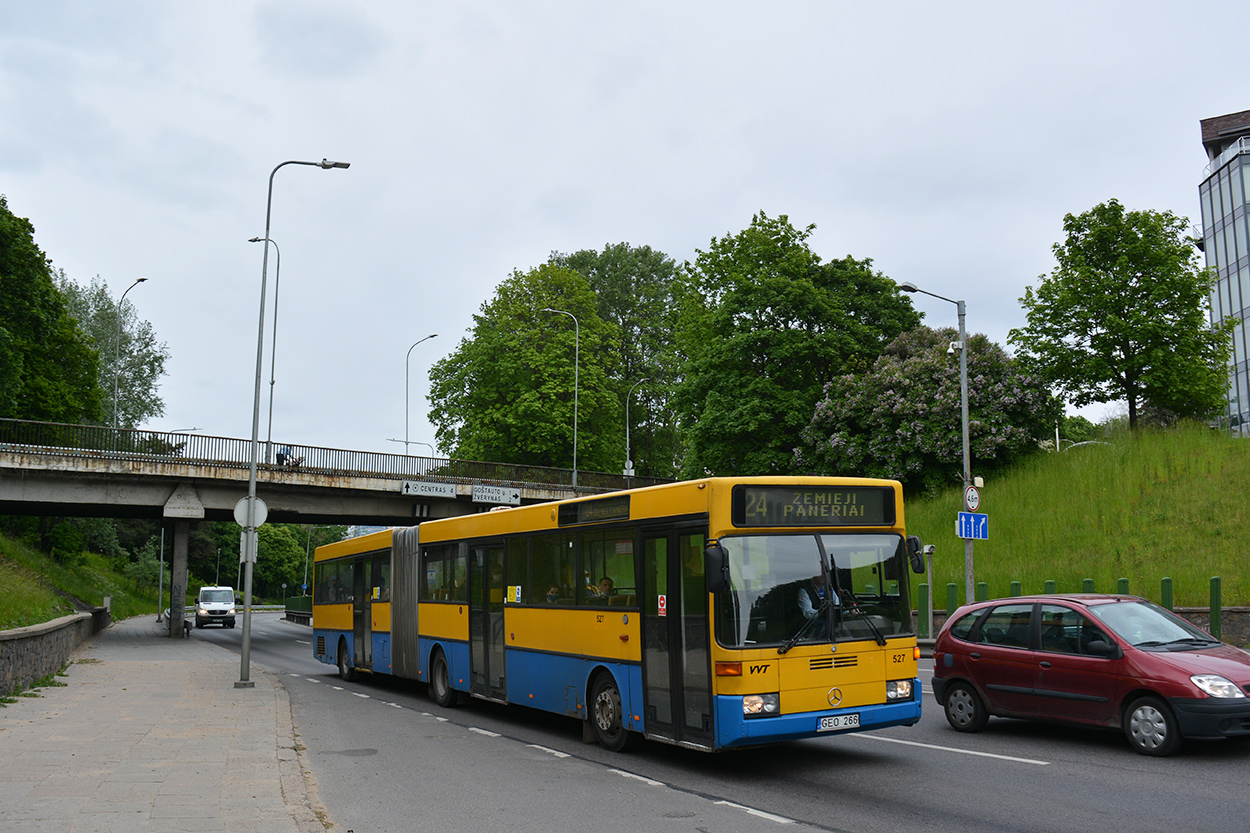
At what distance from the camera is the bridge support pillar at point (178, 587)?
40.3 meters

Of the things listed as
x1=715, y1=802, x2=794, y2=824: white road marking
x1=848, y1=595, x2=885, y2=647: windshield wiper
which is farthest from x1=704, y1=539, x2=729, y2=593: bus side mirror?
x1=715, y1=802, x2=794, y2=824: white road marking

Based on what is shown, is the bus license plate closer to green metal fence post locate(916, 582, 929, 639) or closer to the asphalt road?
the asphalt road

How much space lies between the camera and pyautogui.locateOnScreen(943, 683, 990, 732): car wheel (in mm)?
11469

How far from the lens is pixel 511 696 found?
44.6 ft

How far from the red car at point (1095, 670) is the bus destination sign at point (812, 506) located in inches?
88.4

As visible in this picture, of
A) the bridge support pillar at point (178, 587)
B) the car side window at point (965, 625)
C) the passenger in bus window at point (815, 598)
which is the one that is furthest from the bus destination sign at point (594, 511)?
the bridge support pillar at point (178, 587)

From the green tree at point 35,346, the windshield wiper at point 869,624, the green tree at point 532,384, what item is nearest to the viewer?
the windshield wiper at point 869,624

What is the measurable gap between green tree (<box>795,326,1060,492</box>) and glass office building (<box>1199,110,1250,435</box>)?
51.4 ft

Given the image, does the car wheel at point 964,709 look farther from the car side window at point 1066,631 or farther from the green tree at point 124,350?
the green tree at point 124,350

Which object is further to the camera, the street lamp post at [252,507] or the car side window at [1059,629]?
the street lamp post at [252,507]

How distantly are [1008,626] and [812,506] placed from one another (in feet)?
10.4

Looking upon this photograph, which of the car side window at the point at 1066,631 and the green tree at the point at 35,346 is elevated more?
the green tree at the point at 35,346

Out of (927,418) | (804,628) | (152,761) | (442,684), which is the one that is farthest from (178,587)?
(804,628)

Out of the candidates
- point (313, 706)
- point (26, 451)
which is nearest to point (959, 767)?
point (313, 706)
